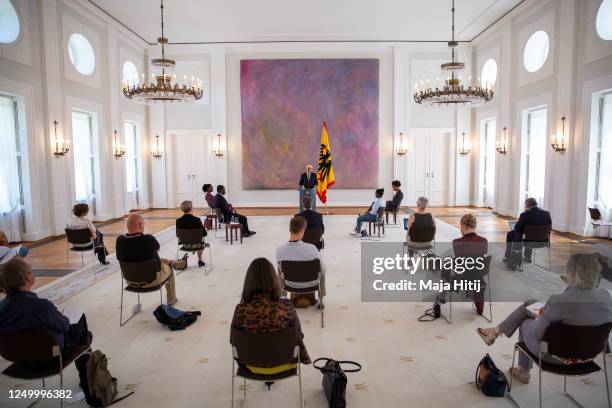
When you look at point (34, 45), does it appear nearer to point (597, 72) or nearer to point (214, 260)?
point (214, 260)

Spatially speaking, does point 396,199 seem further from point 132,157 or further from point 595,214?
point 132,157

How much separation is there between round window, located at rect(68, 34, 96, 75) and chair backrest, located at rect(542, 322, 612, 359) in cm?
1310

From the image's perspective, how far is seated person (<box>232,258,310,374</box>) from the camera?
3.09m

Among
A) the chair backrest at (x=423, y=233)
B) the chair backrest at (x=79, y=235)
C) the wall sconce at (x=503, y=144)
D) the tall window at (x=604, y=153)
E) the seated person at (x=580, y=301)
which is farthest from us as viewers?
the wall sconce at (x=503, y=144)

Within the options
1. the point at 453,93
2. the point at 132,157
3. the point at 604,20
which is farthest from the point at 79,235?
the point at 604,20

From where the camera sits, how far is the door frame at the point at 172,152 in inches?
667

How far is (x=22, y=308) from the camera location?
3.14 meters

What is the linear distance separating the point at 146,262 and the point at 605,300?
4.32 meters

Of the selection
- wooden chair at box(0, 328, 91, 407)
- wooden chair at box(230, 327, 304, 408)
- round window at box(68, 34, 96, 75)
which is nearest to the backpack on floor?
wooden chair at box(0, 328, 91, 407)

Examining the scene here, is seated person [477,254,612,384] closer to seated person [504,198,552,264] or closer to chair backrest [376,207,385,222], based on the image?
seated person [504,198,552,264]

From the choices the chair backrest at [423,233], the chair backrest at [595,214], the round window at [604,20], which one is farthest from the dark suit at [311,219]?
the round window at [604,20]

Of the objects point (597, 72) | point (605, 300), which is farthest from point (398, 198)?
point (605, 300)

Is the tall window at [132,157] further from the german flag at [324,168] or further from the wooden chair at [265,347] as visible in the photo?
the wooden chair at [265,347]

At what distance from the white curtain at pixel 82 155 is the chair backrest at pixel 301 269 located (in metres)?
9.42
